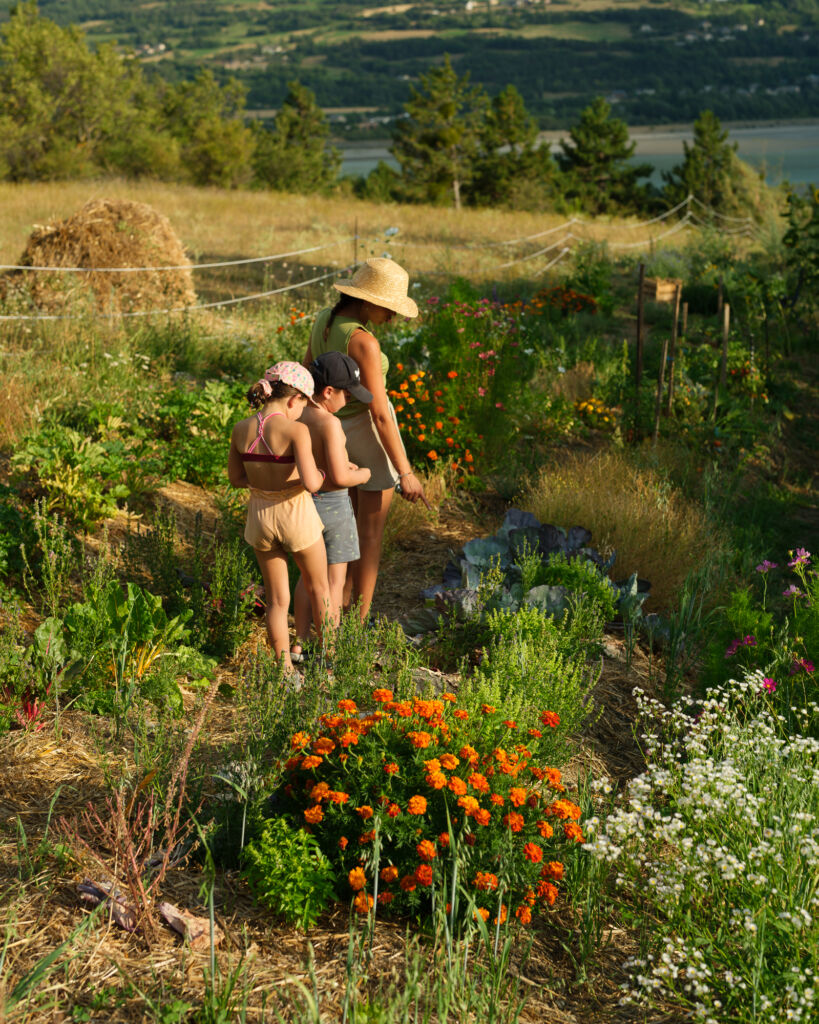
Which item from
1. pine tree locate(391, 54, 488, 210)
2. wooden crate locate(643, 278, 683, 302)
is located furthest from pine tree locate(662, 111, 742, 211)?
wooden crate locate(643, 278, 683, 302)

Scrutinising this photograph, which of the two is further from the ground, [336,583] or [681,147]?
[336,583]

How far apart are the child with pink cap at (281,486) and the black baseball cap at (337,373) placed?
0.13m

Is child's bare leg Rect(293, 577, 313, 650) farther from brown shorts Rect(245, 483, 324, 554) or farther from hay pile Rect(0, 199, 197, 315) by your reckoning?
hay pile Rect(0, 199, 197, 315)

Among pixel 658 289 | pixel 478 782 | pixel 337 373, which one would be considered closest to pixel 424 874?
pixel 478 782

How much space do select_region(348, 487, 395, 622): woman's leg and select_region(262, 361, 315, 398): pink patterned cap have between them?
2.56ft

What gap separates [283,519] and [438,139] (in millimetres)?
37551

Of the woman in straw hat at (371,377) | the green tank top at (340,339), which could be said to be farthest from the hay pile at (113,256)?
the woman in straw hat at (371,377)

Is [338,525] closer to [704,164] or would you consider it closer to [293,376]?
[293,376]

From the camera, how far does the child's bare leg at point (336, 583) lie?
12.7ft

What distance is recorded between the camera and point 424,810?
238 cm

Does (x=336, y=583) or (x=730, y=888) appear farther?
(x=336, y=583)

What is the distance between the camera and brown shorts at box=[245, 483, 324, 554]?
3.49 meters

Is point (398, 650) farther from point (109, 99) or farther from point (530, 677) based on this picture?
point (109, 99)

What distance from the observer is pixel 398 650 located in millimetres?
3258
